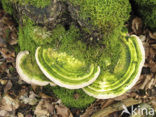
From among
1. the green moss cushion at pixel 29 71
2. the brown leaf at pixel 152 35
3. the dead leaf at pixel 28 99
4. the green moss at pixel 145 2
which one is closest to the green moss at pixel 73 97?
the dead leaf at pixel 28 99

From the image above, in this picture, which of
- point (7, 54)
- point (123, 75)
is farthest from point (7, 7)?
point (123, 75)

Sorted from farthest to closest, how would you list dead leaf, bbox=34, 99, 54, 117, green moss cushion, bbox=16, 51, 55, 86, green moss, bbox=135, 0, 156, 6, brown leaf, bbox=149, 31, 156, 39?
brown leaf, bbox=149, 31, 156, 39, dead leaf, bbox=34, 99, 54, 117, green moss, bbox=135, 0, 156, 6, green moss cushion, bbox=16, 51, 55, 86

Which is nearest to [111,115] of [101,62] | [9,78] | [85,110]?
[85,110]

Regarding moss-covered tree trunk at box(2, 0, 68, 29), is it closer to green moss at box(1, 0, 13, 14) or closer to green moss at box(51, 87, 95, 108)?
green moss at box(1, 0, 13, 14)

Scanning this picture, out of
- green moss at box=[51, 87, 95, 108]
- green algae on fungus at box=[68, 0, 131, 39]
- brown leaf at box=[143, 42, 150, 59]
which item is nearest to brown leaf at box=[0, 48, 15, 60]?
green moss at box=[51, 87, 95, 108]

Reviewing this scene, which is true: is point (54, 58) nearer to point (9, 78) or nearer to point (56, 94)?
point (56, 94)

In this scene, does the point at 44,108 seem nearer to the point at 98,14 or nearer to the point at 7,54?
the point at 7,54

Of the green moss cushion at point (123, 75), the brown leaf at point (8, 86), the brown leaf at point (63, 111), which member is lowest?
the brown leaf at point (63, 111)

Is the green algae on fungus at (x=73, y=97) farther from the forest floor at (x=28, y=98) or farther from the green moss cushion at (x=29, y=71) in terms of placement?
the green moss cushion at (x=29, y=71)
